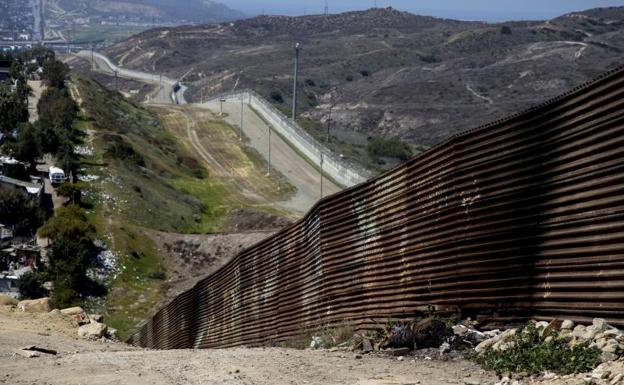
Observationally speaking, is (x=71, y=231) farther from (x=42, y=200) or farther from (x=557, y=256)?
(x=557, y=256)

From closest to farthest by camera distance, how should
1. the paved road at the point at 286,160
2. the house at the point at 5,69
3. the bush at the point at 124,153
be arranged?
the bush at the point at 124,153 → the paved road at the point at 286,160 → the house at the point at 5,69

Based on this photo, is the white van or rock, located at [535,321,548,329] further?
the white van

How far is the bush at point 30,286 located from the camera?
40.7 m

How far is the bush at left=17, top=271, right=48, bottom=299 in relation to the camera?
4066 cm

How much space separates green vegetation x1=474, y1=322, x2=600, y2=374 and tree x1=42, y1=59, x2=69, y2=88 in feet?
307

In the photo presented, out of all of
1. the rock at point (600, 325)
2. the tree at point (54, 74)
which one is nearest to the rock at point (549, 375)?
the rock at point (600, 325)

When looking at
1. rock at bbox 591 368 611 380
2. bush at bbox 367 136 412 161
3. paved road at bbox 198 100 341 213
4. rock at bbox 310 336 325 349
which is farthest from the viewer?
bush at bbox 367 136 412 161

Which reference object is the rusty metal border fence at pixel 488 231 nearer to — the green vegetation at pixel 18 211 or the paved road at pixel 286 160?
the green vegetation at pixel 18 211

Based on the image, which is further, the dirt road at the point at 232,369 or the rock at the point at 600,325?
the dirt road at the point at 232,369

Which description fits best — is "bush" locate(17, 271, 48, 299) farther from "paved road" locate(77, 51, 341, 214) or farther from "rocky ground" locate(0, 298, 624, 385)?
"paved road" locate(77, 51, 341, 214)

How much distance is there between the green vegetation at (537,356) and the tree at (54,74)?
93.5 m

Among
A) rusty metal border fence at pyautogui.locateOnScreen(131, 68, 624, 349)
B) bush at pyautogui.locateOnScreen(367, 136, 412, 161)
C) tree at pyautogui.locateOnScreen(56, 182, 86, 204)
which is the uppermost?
bush at pyautogui.locateOnScreen(367, 136, 412, 161)

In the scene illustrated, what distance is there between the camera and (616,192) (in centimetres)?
1105

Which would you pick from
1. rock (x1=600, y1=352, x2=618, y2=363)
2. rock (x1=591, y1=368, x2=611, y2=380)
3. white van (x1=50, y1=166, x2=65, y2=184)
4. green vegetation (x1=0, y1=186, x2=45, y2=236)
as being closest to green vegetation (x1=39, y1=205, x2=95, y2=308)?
green vegetation (x1=0, y1=186, x2=45, y2=236)
